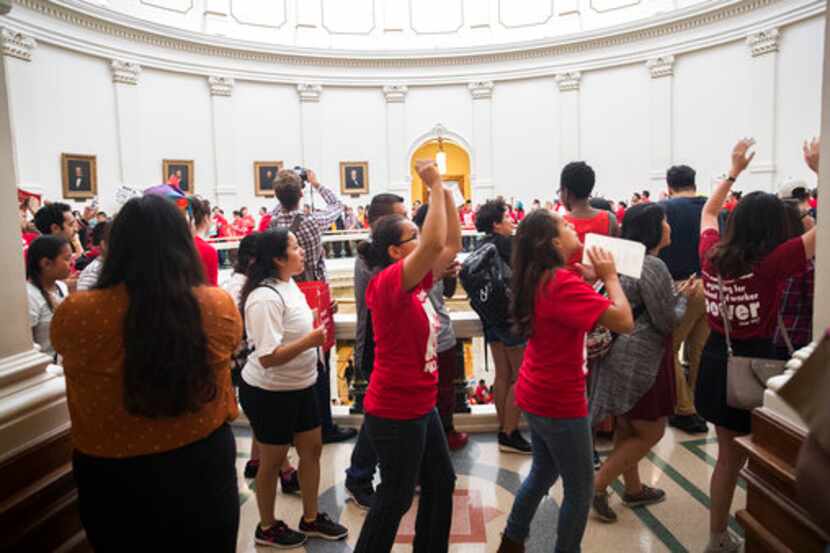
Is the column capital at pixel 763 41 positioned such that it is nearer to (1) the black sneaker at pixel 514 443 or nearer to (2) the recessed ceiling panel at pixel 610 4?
(2) the recessed ceiling panel at pixel 610 4

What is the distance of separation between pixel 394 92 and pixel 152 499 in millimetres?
22642

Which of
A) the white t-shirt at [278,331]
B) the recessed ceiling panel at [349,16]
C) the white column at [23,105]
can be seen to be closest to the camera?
the white t-shirt at [278,331]

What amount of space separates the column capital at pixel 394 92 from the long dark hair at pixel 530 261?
21564 mm

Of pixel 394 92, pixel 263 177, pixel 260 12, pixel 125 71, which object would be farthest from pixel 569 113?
pixel 125 71

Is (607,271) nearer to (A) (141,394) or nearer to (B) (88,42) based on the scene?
(A) (141,394)

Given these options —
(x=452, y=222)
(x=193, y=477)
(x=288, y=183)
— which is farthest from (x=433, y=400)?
(x=288, y=183)

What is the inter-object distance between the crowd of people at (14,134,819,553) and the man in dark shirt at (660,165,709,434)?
0.16m

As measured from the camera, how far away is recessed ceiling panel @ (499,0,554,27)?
22.6 metres

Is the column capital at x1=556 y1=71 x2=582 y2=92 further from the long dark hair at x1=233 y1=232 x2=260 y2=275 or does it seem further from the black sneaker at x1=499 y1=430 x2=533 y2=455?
the long dark hair at x1=233 y1=232 x2=260 y2=275

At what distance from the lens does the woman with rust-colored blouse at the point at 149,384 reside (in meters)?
1.78

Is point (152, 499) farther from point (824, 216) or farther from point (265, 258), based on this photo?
point (824, 216)

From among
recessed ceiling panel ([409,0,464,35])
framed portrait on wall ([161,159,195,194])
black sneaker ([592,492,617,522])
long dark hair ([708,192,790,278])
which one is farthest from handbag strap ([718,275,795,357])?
recessed ceiling panel ([409,0,464,35])

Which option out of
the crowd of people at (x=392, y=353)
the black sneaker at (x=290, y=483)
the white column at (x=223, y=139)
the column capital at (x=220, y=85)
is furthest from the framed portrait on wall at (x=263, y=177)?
the black sneaker at (x=290, y=483)

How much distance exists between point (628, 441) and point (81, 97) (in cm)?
1917
